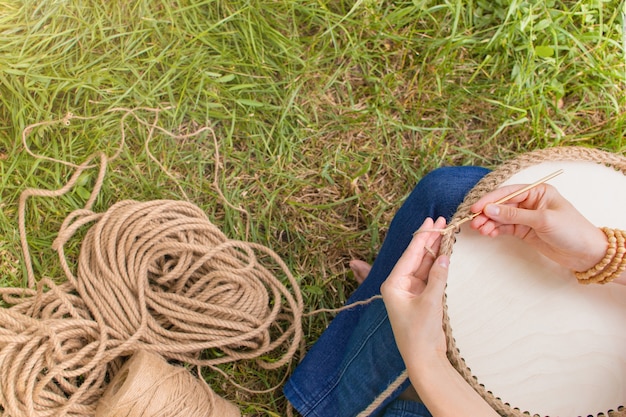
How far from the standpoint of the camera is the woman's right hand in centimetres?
97

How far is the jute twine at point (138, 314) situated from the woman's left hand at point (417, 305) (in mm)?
482

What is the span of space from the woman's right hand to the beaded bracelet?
1 cm

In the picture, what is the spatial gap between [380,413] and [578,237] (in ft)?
1.93

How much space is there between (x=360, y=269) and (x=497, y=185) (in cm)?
54

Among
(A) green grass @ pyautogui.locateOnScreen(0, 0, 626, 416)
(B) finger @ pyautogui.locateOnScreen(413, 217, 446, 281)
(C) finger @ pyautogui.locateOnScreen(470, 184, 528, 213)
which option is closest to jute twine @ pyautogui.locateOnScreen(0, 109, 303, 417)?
(A) green grass @ pyautogui.locateOnScreen(0, 0, 626, 416)

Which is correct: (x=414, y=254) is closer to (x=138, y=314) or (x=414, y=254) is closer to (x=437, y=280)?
(x=437, y=280)

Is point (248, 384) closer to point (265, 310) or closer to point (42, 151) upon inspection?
point (265, 310)

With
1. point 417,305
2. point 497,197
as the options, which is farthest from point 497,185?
point 417,305

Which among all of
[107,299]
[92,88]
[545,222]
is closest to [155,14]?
[92,88]

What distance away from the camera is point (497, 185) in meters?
1.07

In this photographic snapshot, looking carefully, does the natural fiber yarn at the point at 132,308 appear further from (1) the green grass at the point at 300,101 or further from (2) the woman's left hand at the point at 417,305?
(2) the woman's left hand at the point at 417,305

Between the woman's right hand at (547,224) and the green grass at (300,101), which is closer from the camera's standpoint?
the woman's right hand at (547,224)

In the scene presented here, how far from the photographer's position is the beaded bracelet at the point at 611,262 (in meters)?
0.97

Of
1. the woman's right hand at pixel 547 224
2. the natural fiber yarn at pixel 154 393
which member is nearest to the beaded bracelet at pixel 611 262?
the woman's right hand at pixel 547 224
